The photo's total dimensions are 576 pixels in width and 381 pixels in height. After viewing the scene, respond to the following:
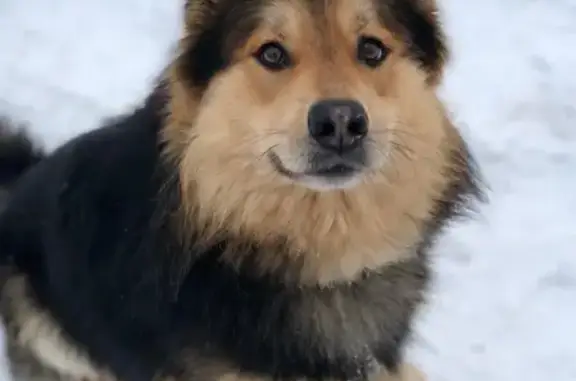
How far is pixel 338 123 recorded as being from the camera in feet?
7.68

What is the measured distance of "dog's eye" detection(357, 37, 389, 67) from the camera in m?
2.53

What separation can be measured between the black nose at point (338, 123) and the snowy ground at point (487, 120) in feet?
4.60

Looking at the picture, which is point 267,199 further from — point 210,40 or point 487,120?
point 487,120

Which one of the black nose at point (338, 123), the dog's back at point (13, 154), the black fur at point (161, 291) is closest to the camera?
the black nose at point (338, 123)

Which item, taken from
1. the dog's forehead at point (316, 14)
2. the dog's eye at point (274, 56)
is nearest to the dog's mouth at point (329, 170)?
the dog's eye at point (274, 56)

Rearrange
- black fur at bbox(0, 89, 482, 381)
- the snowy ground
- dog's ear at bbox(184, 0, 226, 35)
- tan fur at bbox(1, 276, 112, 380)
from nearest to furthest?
dog's ear at bbox(184, 0, 226, 35), black fur at bbox(0, 89, 482, 381), tan fur at bbox(1, 276, 112, 380), the snowy ground

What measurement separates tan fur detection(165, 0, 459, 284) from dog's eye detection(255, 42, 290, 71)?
0.02 m

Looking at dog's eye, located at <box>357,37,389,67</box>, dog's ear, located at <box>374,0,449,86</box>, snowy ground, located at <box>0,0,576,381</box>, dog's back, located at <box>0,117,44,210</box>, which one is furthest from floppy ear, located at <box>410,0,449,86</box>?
dog's back, located at <box>0,117,44,210</box>

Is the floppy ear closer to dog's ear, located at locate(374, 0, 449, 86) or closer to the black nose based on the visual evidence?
dog's ear, located at locate(374, 0, 449, 86)

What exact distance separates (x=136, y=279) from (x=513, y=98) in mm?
2895

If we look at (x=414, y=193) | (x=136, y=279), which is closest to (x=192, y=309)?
(x=136, y=279)

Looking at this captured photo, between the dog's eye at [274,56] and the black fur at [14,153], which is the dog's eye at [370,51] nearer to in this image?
the dog's eye at [274,56]

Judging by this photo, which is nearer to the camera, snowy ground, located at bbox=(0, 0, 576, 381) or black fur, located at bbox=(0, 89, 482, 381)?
black fur, located at bbox=(0, 89, 482, 381)

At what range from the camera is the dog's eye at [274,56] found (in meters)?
2.49
